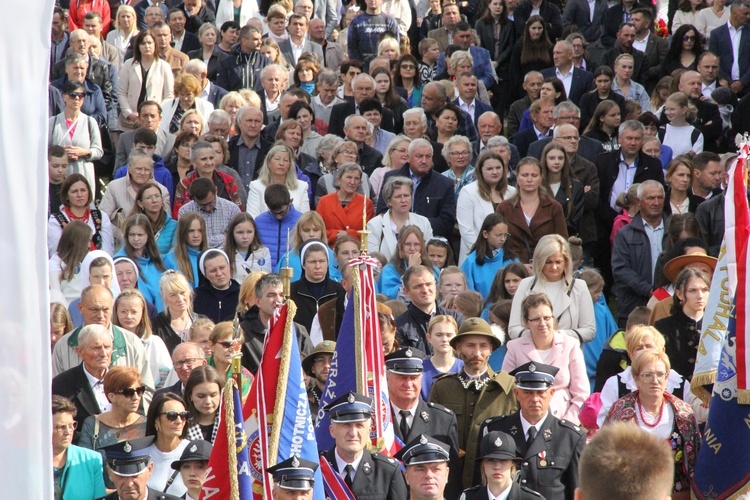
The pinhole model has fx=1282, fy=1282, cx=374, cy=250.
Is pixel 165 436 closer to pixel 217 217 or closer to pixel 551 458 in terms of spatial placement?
pixel 551 458

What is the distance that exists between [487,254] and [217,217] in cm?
275

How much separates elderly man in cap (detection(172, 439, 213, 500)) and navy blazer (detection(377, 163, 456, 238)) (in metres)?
5.60

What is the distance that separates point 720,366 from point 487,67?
402 inches

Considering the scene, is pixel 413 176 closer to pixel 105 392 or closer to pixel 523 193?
pixel 523 193

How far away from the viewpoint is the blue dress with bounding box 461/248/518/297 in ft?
37.5

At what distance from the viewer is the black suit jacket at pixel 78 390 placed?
29.1 ft

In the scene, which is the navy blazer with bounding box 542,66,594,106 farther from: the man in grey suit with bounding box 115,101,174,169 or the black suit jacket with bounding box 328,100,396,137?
the man in grey suit with bounding box 115,101,174,169

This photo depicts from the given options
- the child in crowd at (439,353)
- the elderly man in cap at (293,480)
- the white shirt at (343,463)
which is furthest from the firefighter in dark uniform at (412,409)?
the elderly man in cap at (293,480)

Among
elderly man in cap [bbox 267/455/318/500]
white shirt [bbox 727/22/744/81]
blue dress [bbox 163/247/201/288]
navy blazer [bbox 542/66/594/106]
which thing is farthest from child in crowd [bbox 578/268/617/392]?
white shirt [bbox 727/22/744/81]

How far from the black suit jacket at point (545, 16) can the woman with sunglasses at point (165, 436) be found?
37.1 ft

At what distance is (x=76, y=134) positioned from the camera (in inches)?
553

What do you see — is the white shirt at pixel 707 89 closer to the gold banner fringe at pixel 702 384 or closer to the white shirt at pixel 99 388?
the gold banner fringe at pixel 702 384

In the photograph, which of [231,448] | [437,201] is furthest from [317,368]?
[437,201]

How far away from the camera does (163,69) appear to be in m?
15.9
